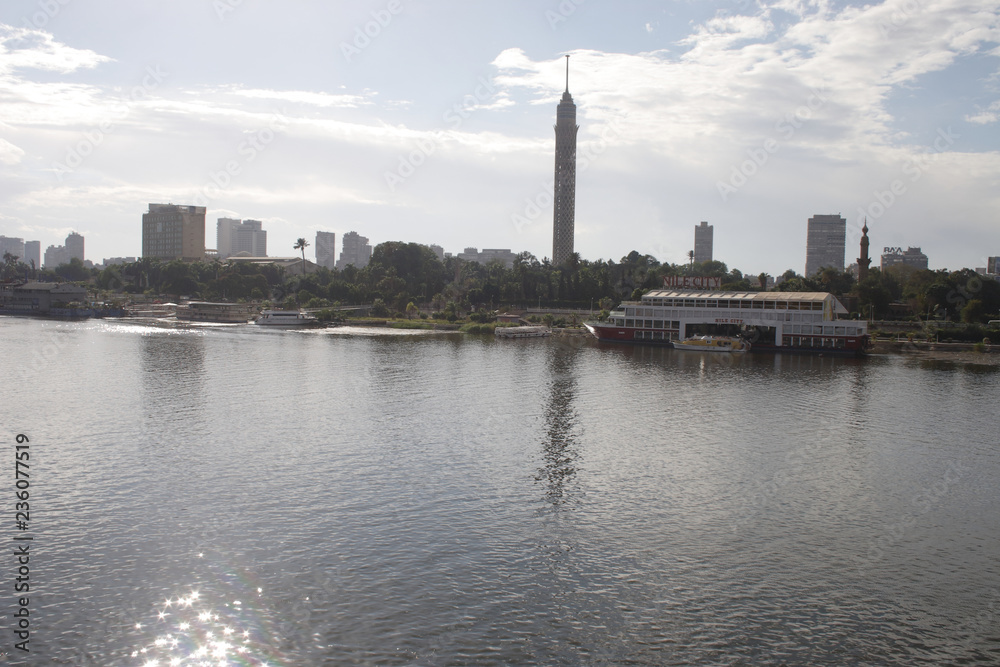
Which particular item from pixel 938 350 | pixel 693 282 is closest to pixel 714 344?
pixel 693 282

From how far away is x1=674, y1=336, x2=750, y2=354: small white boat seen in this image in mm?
94625

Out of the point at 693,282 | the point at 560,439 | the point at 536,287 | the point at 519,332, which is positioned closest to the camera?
the point at 560,439

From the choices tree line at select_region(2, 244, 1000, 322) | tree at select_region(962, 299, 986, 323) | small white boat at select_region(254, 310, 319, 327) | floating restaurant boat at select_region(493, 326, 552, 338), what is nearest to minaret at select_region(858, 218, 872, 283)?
tree line at select_region(2, 244, 1000, 322)

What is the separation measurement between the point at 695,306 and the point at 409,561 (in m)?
88.7

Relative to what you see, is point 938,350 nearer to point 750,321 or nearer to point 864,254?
point 750,321

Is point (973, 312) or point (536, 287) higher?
point (536, 287)

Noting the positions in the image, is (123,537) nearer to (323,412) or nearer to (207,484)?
(207,484)

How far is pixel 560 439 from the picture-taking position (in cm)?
3944

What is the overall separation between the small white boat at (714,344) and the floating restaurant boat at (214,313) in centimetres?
8995

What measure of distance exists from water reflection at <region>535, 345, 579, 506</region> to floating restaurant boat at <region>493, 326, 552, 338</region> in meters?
43.0

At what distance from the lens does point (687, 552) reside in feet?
77.2

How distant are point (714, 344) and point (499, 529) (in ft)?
254

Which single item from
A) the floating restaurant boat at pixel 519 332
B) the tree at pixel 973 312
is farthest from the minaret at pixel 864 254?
the floating restaurant boat at pixel 519 332

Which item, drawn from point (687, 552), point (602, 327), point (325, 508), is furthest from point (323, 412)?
point (602, 327)
